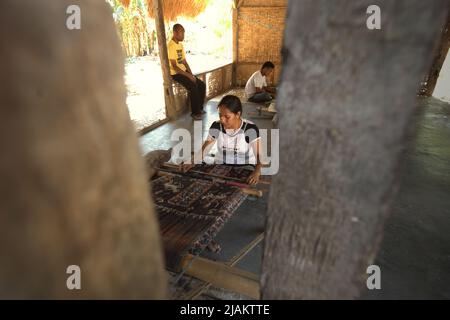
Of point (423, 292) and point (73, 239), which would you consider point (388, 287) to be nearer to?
point (423, 292)

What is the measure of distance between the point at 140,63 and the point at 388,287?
11523 mm

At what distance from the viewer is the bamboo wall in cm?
959

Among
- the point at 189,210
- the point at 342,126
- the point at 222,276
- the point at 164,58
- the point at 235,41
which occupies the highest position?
the point at 235,41

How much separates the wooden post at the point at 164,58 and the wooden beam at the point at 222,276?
501 centimetres

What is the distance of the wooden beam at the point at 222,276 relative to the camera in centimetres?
186

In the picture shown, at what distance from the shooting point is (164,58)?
6.06 m

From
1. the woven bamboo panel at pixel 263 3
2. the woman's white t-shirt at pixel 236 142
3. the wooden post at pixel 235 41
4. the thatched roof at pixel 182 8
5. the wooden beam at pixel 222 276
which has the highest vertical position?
the woven bamboo panel at pixel 263 3

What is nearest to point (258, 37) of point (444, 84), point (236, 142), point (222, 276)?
point (444, 84)

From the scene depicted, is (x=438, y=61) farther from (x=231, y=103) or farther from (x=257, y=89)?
(x=231, y=103)

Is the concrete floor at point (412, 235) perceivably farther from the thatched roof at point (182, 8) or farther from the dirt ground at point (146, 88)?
the thatched roof at point (182, 8)

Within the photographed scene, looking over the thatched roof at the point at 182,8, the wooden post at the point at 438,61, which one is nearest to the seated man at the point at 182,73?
the thatched roof at the point at 182,8

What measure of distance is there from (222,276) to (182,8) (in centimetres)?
831

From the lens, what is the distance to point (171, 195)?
2633 millimetres

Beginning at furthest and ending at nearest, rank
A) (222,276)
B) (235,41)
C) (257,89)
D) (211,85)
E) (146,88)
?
(235,41) < (146,88) < (211,85) < (257,89) < (222,276)
